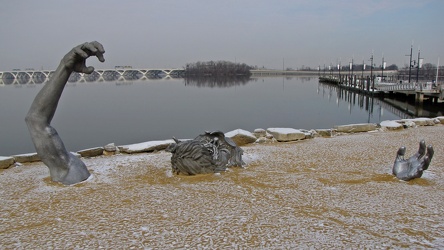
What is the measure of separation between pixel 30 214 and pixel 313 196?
4.69 meters

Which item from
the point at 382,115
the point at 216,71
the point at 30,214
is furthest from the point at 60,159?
the point at 216,71

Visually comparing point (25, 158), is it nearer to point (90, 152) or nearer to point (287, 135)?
point (90, 152)

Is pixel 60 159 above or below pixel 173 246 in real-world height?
above

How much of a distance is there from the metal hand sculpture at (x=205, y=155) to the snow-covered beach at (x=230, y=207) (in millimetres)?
250

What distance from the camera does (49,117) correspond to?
690 centimetres

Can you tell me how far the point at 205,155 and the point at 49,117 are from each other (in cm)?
330

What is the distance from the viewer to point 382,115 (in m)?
28.5

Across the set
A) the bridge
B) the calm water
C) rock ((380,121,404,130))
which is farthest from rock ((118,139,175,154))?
the bridge

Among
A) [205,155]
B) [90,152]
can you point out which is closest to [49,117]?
[90,152]

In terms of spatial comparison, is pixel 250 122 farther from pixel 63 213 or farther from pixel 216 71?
pixel 216 71

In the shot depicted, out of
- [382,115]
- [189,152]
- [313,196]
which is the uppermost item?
[189,152]

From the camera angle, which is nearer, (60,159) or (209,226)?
(209,226)

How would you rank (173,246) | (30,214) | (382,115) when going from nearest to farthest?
(173,246) < (30,214) < (382,115)

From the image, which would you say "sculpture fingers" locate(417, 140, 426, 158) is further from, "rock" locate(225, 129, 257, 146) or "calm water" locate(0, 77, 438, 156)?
"calm water" locate(0, 77, 438, 156)
